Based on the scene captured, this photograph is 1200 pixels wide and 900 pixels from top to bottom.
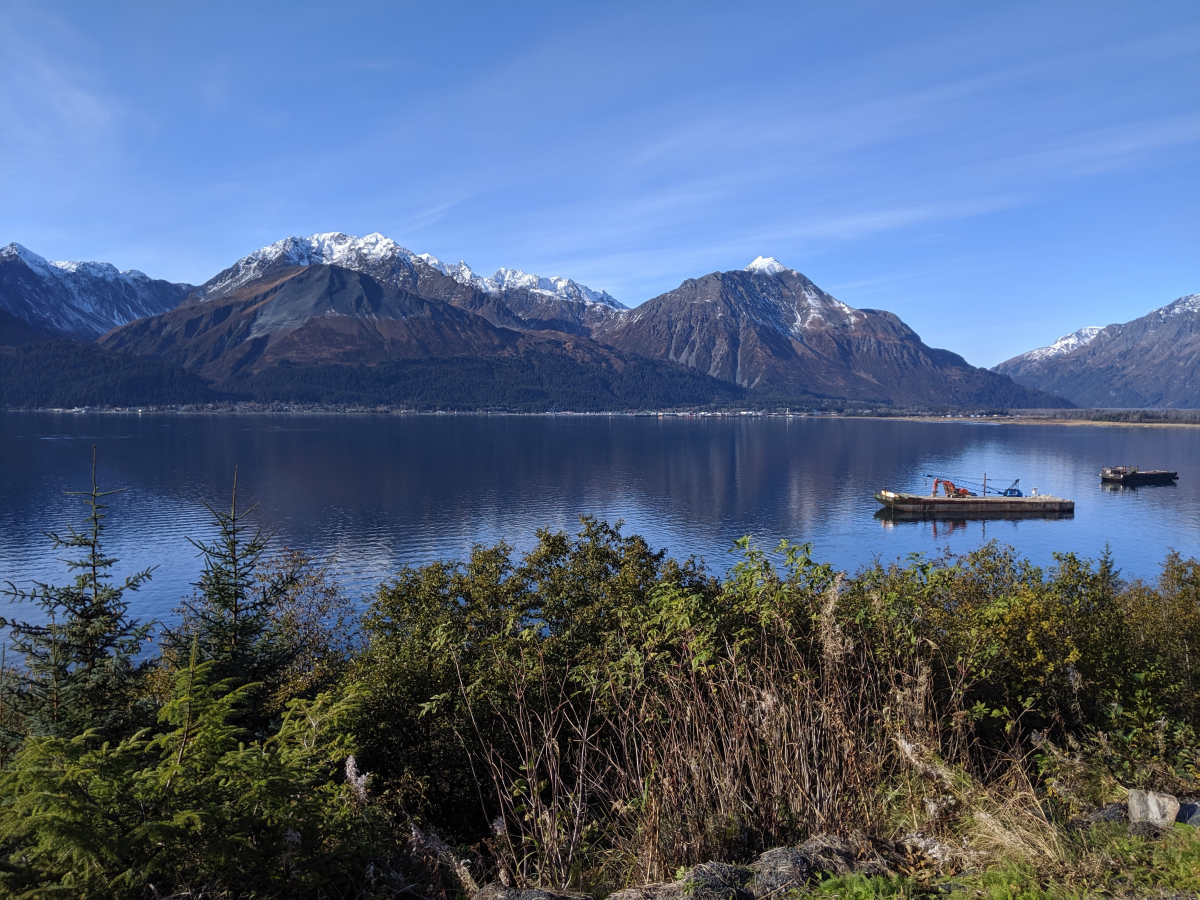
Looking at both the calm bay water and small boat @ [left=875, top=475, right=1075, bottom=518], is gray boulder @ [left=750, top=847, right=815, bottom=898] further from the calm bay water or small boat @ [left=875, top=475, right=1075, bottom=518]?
small boat @ [left=875, top=475, right=1075, bottom=518]

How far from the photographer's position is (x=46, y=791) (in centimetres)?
433

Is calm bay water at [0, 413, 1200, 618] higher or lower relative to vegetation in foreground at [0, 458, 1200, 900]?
lower

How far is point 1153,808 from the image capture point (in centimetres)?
645

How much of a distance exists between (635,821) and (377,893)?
2.21 m

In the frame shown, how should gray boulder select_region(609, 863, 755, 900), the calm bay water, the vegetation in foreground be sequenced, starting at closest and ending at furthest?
the vegetation in foreground, gray boulder select_region(609, 863, 755, 900), the calm bay water

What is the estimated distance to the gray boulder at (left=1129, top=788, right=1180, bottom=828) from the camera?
6.33 m

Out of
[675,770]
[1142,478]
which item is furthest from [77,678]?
[1142,478]

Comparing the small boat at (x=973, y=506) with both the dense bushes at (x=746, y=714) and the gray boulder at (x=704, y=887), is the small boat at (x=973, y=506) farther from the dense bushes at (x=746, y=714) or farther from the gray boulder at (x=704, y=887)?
the gray boulder at (x=704, y=887)

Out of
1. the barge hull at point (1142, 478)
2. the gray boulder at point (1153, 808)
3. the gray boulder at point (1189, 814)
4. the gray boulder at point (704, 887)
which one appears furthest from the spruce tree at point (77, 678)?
the barge hull at point (1142, 478)

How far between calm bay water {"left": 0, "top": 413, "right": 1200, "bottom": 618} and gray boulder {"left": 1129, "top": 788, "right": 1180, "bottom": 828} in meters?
30.9

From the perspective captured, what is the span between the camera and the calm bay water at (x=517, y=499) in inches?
2421

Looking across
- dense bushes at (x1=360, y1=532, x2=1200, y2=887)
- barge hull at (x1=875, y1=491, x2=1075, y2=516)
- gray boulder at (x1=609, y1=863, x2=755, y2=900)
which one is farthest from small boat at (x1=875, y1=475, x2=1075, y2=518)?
gray boulder at (x1=609, y1=863, x2=755, y2=900)

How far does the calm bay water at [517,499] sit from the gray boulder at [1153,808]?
1215 inches

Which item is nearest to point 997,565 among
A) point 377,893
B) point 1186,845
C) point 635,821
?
point 1186,845
